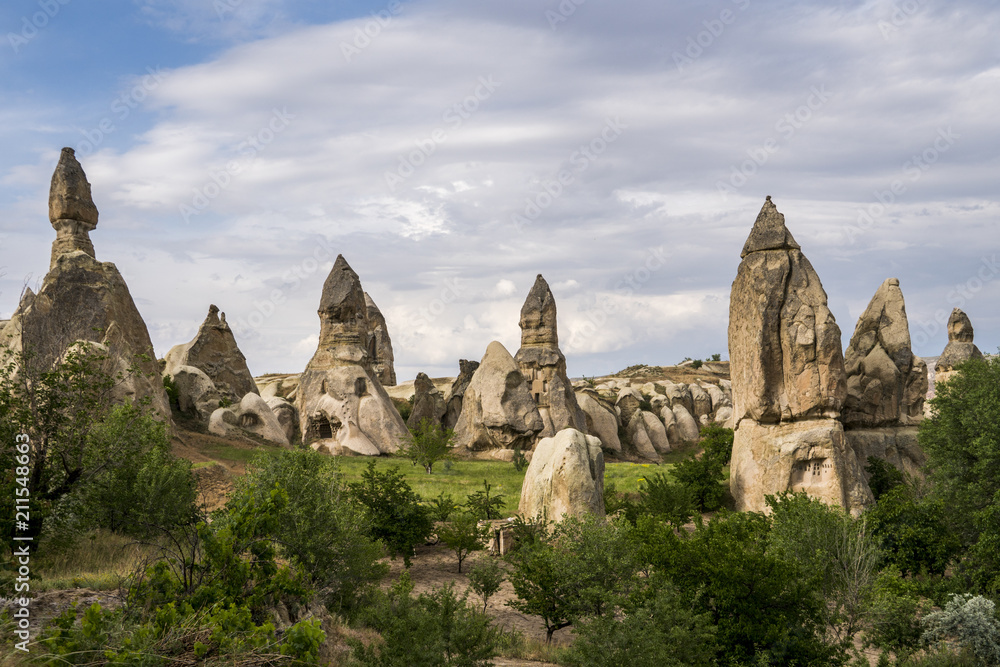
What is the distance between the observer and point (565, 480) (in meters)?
17.5

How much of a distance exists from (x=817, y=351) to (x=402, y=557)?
12.4 meters

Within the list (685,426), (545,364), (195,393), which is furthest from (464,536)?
(685,426)

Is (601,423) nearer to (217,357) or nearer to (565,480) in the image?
(217,357)

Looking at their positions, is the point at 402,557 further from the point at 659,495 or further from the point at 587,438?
the point at 659,495

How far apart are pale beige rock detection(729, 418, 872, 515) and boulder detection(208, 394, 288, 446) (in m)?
16.8

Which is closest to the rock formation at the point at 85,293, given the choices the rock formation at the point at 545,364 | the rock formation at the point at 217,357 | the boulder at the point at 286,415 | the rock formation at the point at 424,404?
the rock formation at the point at 217,357

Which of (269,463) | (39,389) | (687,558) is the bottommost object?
(687,558)

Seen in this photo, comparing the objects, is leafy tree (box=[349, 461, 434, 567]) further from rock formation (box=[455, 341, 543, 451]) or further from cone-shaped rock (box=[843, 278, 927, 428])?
rock formation (box=[455, 341, 543, 451])

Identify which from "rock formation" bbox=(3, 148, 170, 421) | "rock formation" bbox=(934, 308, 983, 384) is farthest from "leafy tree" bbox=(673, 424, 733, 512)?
"rock formation" bbox=(934, 308, 983, 384)

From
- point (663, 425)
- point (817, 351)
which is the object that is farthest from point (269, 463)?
point (663, 425)

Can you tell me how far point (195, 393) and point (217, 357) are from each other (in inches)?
192

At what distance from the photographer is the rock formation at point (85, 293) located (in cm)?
2336

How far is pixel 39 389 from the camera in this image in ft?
37.7

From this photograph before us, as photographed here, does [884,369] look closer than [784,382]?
No
